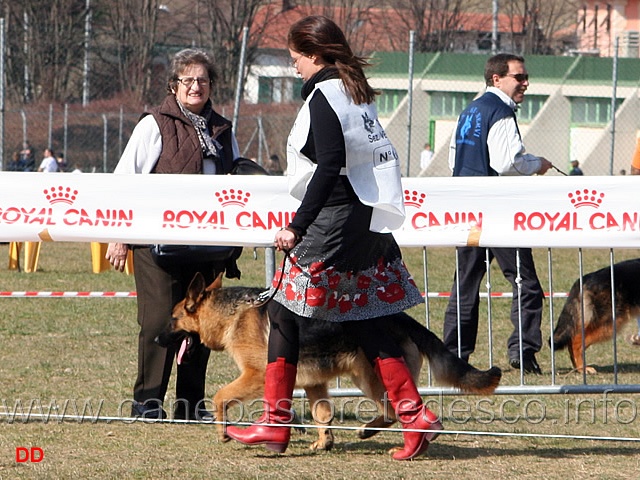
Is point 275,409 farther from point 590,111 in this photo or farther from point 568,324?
point 590,111

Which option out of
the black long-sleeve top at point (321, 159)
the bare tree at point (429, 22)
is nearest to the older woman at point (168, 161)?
the black long-sleeve top at point (321, 159)

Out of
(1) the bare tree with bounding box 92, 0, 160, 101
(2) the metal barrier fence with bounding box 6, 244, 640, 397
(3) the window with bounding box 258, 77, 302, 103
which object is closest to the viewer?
(2) the metal barrier fence with bounding box 6, 244, 640, 397

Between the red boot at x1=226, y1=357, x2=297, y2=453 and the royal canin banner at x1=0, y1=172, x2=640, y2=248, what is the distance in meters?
0.84

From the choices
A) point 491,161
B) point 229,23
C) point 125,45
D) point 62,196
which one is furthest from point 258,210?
point 229,23

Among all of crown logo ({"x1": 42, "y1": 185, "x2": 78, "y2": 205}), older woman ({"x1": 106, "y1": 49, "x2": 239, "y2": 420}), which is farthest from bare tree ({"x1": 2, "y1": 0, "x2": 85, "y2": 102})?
older woman ({"x1": 106, "y1": 49, "x2": 239, "y2": 420})

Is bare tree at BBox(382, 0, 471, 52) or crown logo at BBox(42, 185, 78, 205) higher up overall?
bare tree at BBox(382, 0, 471, 52)

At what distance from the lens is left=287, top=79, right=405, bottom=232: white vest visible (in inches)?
161

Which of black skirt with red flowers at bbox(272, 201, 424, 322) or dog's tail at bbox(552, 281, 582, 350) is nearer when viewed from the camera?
black skirt with red flowers at bbox(272, 201, 424, 322)

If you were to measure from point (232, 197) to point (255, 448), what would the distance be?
119 cm

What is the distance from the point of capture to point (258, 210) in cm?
513

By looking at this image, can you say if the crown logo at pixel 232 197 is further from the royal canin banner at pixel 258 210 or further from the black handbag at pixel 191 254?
the black handbag at pixel 191 254

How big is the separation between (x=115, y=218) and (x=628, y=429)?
8.66 feet

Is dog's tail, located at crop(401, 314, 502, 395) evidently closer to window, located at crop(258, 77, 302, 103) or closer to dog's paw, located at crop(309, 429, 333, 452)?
dog's paw, located at crop(309, 429, 333, 452)

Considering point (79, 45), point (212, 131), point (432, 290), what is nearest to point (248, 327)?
point (212, 131)
